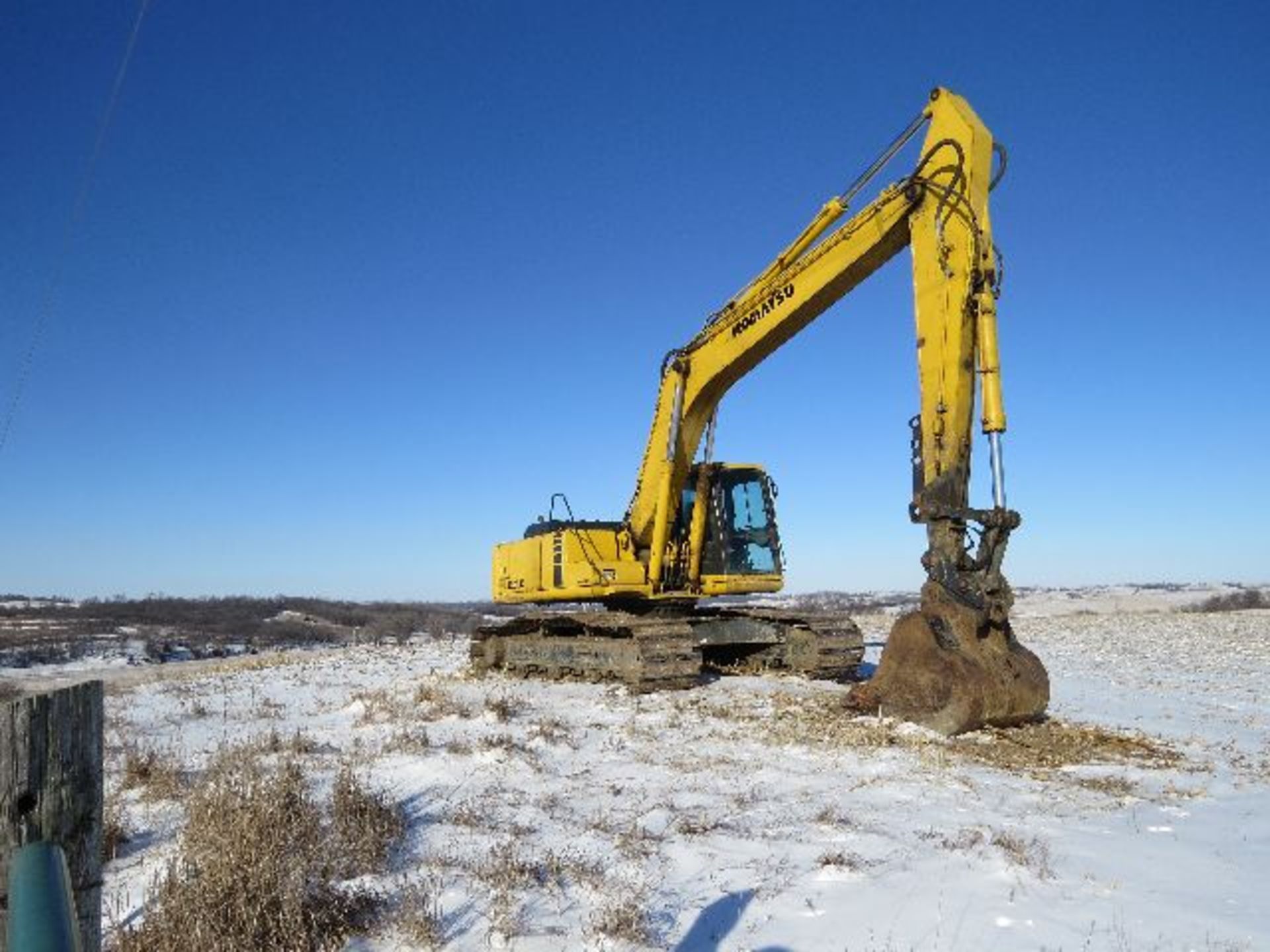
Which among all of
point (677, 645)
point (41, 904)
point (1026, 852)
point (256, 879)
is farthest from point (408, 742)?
point (41, 904)

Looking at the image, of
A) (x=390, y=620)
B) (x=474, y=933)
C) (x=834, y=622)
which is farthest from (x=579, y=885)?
(x=390, y=620)

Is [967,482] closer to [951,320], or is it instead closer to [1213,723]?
[951,320]

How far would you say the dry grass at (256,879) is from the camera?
3.86 meters

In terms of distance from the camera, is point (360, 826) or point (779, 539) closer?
point (360, 826)

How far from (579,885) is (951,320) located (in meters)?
6.82

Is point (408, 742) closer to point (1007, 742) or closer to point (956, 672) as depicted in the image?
point (956, 672)

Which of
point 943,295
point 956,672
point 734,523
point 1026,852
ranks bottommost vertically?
point 1026,852

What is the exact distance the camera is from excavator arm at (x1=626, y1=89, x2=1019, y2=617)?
356 inches

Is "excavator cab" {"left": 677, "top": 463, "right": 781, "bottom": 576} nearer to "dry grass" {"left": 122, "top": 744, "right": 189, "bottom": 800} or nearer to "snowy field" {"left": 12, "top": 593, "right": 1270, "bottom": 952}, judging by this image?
"snowy field" {"left": 12, "top": 593, "right": 1270, "bottom": 952}

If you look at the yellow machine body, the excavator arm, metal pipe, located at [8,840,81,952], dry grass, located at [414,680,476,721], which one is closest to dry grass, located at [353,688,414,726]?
dry grass, located at [414,680,476,721]

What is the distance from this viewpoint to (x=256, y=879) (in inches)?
165

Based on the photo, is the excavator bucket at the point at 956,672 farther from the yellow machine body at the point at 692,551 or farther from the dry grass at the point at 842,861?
the yellow machine body at the point at 692,551

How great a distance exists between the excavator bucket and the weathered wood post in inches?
291

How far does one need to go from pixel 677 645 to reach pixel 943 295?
5457 millimetres
